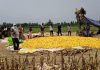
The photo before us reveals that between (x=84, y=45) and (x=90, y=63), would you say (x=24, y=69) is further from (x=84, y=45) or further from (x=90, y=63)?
(x=84, y=45)

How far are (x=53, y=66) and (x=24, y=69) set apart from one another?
1.34 metres

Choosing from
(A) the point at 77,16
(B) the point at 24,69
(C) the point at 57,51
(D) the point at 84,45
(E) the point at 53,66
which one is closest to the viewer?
(B) the point at 24,69

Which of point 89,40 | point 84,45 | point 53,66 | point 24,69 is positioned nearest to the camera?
point 24,69

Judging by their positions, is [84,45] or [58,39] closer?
[84,45]

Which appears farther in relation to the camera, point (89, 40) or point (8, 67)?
point (89, 40)

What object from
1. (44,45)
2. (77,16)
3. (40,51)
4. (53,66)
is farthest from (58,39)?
(77,16)

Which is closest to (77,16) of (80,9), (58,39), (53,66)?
(80,9)

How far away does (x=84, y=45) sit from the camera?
19.2 metres

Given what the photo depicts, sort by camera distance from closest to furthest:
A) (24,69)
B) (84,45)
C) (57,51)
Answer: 1. (24,69)
2. (57,51)
3. (84,45)

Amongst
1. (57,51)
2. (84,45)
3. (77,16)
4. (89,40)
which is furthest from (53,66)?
(77,16)

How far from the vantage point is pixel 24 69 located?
7625 mm

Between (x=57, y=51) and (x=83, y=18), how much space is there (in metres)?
19.6

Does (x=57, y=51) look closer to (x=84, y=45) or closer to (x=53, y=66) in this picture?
(x=84, y=45)

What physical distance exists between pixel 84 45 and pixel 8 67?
11.7 metres
